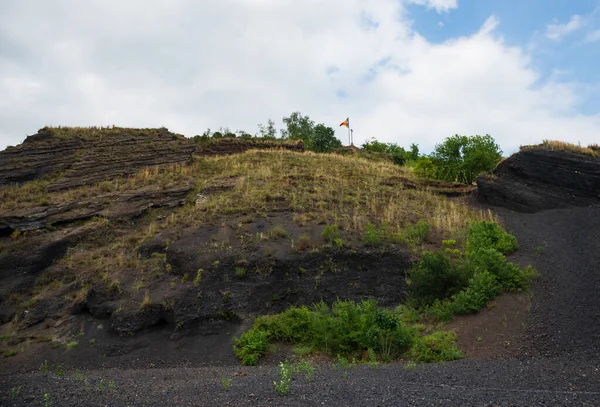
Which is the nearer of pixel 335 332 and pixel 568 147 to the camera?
pixel 335 332

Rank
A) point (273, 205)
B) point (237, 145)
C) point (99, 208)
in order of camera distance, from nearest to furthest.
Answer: point (273, 205)
point (99, 208)
point (237, 145)

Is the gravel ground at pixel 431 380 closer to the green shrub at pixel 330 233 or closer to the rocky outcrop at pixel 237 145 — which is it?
the green shrub at pixel 330 233

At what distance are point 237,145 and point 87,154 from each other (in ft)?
40.5

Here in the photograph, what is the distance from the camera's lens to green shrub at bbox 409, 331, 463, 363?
1293 centimetres

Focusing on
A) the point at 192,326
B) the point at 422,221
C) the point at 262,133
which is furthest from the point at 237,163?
the point at 262,133

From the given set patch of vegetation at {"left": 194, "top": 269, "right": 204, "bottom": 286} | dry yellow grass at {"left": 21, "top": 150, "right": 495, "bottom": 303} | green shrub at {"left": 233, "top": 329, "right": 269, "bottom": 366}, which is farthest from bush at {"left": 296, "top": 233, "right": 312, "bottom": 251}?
green shrub at {"left": 233, "top": 329, "right": 269, "bottom": 366}

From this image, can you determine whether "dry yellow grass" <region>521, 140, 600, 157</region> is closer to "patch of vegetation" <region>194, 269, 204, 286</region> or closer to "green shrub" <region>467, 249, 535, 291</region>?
"green shrub" <region>467, 249, 535, 291</region>

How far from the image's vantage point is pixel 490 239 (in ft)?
63.9

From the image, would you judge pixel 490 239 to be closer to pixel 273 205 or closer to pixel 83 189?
pixel 273 205

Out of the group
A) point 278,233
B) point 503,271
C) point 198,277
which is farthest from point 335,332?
point 503,271

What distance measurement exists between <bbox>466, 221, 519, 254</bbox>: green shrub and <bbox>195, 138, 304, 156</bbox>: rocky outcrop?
20.2m

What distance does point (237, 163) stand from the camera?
3048cm

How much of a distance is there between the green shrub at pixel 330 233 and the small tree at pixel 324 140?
29.5 m

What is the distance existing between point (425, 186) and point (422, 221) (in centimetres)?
823
